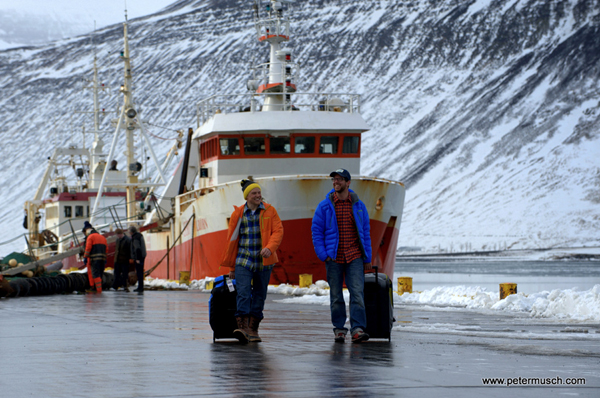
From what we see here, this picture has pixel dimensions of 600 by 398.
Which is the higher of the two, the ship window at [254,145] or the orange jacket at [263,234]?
the ship window at [254,145]

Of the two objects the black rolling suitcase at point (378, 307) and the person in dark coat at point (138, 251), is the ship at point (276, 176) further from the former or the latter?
the black rolling suitcase at point (378, 307)

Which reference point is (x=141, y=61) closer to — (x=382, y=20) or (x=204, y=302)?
(x=382, y=20)

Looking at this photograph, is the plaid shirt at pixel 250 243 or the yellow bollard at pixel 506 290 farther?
the yellow bollard at pixel 506 290

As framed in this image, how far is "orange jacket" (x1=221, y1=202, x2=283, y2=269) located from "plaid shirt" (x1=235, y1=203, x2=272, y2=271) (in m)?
0.04

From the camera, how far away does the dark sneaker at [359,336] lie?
25.5 ft

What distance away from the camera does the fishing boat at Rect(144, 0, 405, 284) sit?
71.6 ft

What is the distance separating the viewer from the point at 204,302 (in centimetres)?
1506

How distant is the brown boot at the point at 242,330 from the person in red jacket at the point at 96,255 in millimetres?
11194

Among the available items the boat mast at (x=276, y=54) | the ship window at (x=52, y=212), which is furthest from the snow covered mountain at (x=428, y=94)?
the boat mast at (x=276, y=54)

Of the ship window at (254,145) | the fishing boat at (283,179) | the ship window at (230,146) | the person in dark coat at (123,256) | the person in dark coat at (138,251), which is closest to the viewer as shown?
the person in dark coat at (138,251)

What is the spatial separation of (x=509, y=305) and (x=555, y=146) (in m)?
124

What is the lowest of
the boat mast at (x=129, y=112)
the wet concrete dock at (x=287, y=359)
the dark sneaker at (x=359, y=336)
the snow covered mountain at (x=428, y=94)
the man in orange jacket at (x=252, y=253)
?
the wet concrete dock at (x=287, y=359)

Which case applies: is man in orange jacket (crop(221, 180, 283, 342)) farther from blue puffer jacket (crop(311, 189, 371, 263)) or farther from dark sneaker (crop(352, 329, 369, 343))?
dark sneaker (crop(352, 329, 369, 343))

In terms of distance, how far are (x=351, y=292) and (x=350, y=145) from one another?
55.8ft
